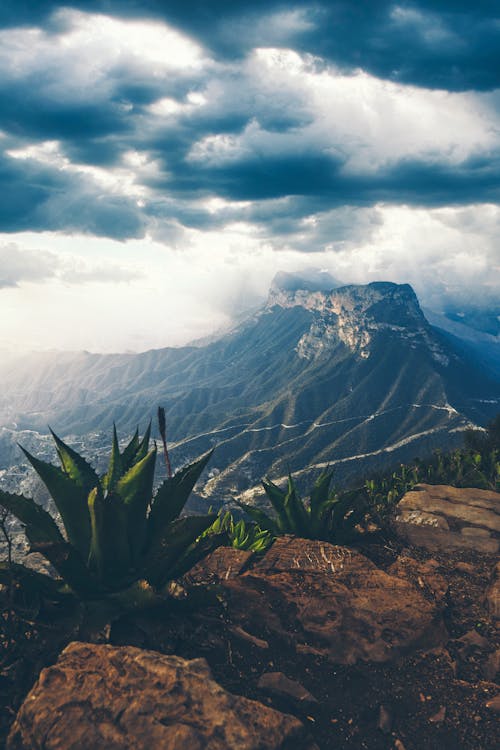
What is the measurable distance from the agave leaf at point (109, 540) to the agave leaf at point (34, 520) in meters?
0.59

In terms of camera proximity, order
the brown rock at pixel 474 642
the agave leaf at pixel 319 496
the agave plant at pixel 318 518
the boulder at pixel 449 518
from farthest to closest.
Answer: the boulder at pixel 449 518, the agave leaf at pixel 319 496, the agave plant at pixel 318 518, the brown rock at pixel 474 642

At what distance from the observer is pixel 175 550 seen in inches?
191

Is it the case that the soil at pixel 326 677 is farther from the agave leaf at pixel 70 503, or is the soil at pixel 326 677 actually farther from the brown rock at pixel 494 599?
the agave leaf at pixel 70 503

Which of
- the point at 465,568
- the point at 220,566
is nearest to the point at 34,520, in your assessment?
the point at 220,566

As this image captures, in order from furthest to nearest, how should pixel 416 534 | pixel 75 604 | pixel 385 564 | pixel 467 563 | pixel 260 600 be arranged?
pixel 416 534, pixel 467 563, pixel 385 564, pixel 260 600, pixel 75 604

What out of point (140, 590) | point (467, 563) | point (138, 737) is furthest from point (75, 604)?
point (467, 563)

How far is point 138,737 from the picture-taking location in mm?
3178

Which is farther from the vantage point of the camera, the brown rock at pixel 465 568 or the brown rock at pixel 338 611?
the brown rock at pixel 465 568

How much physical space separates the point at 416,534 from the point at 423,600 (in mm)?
3149

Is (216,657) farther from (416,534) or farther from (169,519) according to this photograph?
(416,534)

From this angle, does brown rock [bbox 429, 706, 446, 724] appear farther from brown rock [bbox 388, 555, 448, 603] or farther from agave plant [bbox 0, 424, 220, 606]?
agave plant [bbox 0, 424, 220, 606]

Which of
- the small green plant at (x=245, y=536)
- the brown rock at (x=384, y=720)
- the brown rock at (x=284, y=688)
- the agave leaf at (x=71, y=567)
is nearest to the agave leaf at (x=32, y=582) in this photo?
the agave leaf at (x=71, y=567)

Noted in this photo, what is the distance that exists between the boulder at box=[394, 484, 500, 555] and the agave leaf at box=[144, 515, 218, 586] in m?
4.78

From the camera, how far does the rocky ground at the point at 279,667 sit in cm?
336
